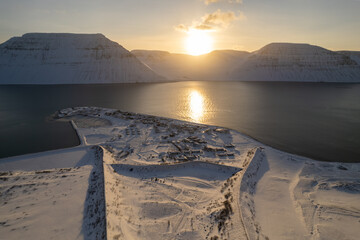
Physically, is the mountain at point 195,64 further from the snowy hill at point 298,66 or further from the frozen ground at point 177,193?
the frozen ground at point 177,193

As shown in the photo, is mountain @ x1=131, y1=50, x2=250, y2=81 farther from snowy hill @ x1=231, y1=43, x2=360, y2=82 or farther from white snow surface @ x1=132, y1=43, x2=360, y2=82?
snowy hill @ x1=231, y1=43, x2=360, y2=82

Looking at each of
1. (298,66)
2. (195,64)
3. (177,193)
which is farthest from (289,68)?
(177,193)

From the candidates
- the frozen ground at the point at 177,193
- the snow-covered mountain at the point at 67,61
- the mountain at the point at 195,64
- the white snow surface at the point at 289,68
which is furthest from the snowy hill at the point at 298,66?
the frozen ground at the point at 177,193

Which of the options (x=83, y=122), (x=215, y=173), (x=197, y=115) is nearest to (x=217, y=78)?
(x=197, y=115)

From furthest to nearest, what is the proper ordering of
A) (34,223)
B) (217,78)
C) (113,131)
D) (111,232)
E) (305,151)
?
(217,78) < (113,131) < (305,151) < (34,223) < (111,232)

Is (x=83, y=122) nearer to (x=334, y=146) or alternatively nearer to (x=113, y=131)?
(x=113, y=131)

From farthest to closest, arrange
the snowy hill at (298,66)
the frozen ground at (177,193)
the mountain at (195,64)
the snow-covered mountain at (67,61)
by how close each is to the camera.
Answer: the mountain at (195,64) < the snowy hill at (298,66) < the snow-covered mountain at (67,61) < the frozen ground at (177,193)

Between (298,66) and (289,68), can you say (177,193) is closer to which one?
(289,68)
